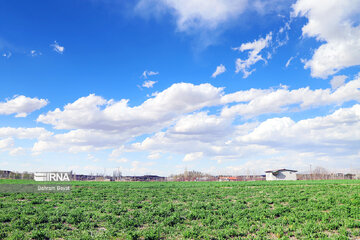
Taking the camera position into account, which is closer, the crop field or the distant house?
the crop field

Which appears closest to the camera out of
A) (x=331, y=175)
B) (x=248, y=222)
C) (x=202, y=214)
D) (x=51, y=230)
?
(x=51, y=230)

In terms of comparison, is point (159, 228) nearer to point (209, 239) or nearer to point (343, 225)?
point (209, 239)

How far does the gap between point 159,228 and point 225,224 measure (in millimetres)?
4220

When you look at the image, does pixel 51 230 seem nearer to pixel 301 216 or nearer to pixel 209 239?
pixel 209 239

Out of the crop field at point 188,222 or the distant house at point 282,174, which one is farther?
the distant house at point 282,174

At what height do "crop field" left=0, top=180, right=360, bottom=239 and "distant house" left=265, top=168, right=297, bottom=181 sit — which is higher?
"crop field" left=0, top=180, right=360, bottom=239

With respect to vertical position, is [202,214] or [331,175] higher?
[202,214]

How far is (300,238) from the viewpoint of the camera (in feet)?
37.6

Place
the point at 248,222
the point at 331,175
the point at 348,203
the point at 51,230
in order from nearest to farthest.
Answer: the point at 51,230, the point at 248,222, the point at 348,203, the point at 331,175

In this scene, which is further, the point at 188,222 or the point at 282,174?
the point at 282,174

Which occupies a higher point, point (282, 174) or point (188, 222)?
point (188, 222)

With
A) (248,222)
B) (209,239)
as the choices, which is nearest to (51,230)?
(209,239)

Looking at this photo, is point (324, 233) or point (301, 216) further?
point (301, 216)

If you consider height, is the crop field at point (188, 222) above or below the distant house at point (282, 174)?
above
